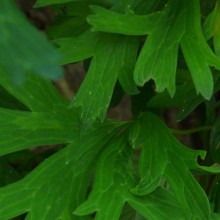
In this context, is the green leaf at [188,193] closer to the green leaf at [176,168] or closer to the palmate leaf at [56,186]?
the green leaf at [176,168]

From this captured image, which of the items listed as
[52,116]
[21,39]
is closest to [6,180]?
[52,116]

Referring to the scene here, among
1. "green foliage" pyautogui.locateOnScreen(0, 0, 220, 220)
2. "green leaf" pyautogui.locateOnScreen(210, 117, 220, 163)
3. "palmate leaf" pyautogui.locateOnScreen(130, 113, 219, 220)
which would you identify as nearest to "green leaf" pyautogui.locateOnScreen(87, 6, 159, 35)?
"green foliage" pyautogui.locateOnScreen(0, 0, 220, 220)

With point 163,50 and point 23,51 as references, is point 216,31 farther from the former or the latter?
point 23,51

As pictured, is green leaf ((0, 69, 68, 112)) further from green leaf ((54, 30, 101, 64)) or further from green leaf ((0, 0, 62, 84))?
green leaf ((0, 0, 62, 84))

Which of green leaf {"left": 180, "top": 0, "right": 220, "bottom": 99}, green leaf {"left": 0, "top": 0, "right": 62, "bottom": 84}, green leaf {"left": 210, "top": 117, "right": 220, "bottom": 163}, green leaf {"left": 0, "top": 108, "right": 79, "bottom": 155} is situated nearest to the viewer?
green leaf {"left": 0, "top": 0, "right": 62, "bottom": 84}

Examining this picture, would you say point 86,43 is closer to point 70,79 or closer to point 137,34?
point 137,34

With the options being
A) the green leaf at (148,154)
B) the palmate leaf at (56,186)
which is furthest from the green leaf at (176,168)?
the palmate leaf at (56,186)

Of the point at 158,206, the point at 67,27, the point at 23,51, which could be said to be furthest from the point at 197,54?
the point at 23,51
